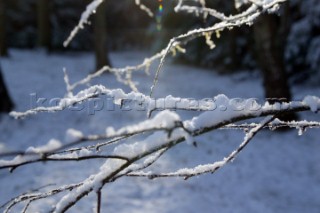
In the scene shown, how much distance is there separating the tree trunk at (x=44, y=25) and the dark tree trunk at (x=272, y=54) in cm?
1144

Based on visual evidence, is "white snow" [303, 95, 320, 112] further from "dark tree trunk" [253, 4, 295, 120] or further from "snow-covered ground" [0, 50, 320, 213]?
"dark tree trunk" [253, 4, 295, 120]

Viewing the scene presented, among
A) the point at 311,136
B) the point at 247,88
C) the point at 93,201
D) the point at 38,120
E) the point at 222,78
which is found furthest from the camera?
the point at 222,78

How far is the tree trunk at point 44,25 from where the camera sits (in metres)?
15.8

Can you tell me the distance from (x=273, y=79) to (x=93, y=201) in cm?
409

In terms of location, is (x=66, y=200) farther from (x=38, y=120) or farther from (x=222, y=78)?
(x=222, y=78)

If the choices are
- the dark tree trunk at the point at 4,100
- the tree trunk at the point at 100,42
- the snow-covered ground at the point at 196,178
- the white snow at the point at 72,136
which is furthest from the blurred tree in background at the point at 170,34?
the white snow at the point at 72,136

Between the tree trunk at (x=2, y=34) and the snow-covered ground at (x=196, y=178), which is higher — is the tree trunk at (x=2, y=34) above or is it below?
above

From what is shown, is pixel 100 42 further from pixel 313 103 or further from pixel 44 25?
pixel 313 103

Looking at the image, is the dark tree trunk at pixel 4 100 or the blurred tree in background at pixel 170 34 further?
the blurred tree in background at pixel 170 34

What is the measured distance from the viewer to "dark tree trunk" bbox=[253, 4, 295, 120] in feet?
21.9

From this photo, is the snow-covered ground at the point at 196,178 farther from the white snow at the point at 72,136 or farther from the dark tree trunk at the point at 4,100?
the white snow at the point at 72,136

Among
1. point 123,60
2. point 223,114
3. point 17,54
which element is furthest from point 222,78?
point 223,114

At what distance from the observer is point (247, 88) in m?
10.6

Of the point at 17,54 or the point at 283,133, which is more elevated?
the point at 17,54
